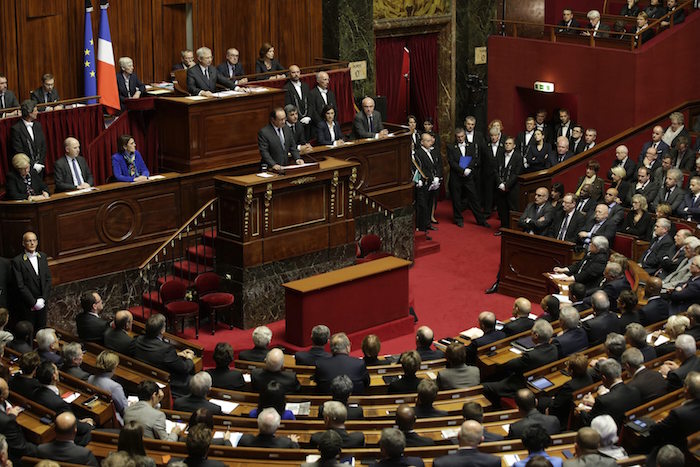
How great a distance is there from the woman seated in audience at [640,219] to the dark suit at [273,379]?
6144mm

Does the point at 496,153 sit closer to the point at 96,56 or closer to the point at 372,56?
the point at 372,56

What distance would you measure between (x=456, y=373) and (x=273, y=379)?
1.51 m

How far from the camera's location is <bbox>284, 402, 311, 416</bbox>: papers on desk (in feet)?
29.6

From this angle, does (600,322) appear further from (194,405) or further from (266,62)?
(266,62)

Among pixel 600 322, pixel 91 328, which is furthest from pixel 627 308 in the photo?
pixel 91 328

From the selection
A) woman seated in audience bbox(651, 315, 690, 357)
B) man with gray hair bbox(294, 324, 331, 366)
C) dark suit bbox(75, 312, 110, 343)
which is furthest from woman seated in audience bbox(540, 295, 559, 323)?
dark suit bbox(75, 312, 110, 343)

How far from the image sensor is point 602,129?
1781cm

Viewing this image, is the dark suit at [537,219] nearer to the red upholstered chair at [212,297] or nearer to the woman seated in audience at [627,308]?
the woman seated in audience at [627,308]

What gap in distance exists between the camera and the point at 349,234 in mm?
13930

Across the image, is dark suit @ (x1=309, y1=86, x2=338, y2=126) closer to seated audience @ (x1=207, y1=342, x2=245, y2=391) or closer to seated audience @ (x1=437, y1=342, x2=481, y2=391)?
seated audience @ (x1=207, y1=342, x2=245, y2=391)

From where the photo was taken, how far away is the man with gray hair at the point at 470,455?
7.49 metres

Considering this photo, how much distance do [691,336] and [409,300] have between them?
4824mm

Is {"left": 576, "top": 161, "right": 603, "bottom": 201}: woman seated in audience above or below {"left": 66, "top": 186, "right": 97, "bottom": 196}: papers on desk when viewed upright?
below

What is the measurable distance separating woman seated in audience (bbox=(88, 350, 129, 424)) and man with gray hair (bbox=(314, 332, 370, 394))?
1603 millimetres
